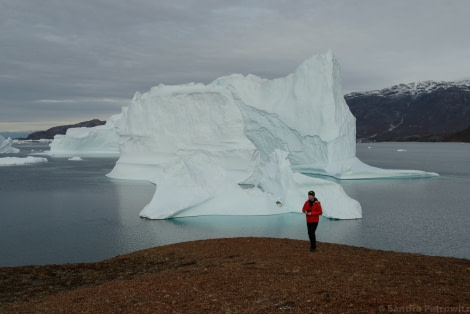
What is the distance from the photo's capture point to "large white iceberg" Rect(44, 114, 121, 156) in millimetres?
54656

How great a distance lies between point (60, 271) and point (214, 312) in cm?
434

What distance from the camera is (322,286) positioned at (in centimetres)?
545

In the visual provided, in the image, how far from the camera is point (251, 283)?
583cm

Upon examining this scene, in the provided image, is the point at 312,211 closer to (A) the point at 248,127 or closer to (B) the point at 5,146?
(A) the point at 248,127

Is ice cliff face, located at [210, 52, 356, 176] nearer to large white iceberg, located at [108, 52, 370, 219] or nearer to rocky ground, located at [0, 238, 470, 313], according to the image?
large white iceberg, located at [108, 52, 370, 219]

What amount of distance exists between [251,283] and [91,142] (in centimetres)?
5366

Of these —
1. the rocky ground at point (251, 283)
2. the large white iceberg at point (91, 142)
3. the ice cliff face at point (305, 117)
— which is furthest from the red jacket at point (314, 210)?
the large white iceberg at point (91, 142)

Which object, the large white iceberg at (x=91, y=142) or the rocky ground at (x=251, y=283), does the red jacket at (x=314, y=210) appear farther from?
the large white iceberg at (x=91, y=142)

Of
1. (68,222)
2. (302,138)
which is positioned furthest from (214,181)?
(302,138)

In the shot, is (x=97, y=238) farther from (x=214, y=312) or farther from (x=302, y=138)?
(x=302, y=138)

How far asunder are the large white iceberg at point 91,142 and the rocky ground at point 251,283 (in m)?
46.8

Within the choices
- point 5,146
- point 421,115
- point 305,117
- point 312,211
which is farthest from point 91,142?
point 421,115

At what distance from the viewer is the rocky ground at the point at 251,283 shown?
4875mm

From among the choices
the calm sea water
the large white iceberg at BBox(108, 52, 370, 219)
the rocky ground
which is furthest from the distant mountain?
the rocky ground
